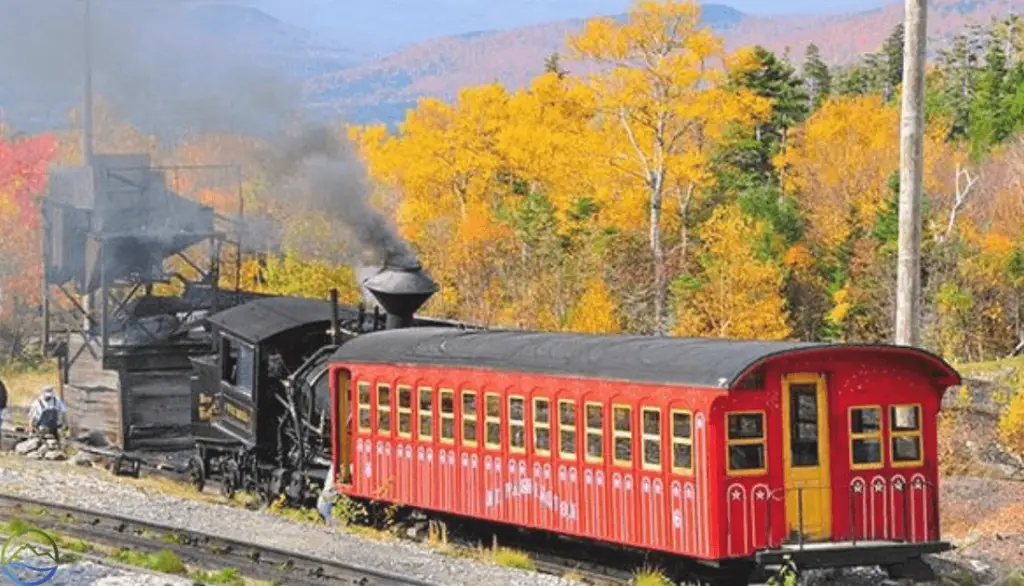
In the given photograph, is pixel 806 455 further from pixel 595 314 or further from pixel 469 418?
pixel 595 314

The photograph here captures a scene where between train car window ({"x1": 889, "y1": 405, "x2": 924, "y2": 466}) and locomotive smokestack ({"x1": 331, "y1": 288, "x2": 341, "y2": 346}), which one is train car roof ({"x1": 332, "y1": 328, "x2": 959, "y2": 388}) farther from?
locomotive smokestack ({"x1": 331, "y1": 288, "x2": 341, "y2": 346})

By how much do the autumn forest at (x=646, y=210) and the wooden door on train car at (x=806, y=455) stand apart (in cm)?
1817

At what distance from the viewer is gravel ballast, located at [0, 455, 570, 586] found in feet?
54.9

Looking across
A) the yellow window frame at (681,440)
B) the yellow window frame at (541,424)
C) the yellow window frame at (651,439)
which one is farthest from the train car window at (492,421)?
the yellow window frame at (681,440)

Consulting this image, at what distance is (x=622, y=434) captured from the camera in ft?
51.6

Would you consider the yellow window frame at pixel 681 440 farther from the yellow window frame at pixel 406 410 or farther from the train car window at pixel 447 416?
the yellow window frame at pixel 406 410

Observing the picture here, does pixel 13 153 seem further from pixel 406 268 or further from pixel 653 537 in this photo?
pixel 653 537

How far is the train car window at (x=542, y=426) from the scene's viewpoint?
55.2 ft

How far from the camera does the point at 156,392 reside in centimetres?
3055

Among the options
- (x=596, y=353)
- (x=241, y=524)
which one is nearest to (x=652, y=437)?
(x=596, y=353)

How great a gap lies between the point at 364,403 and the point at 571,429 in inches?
177

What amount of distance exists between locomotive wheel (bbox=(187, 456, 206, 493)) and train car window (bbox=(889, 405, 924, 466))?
12.9 meters

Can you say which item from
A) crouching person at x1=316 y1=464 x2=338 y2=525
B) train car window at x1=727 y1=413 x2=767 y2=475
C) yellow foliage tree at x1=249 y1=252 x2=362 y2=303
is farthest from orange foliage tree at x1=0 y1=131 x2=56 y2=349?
train car window at x1=727 y1=413 x2=767 y2=475

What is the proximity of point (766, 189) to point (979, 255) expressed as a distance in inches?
357
